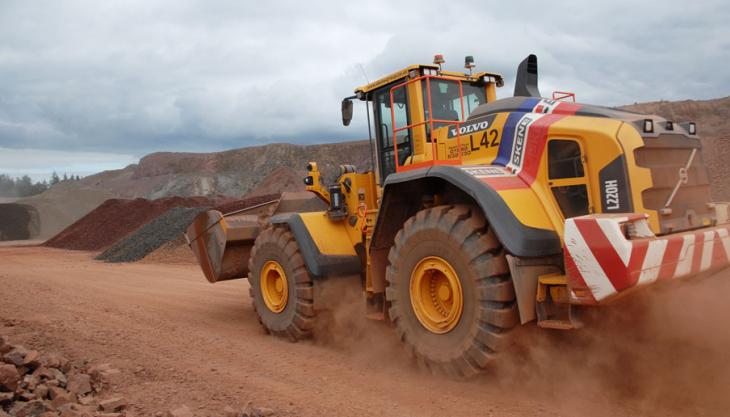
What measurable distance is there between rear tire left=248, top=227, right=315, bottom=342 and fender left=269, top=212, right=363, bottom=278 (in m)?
0.12

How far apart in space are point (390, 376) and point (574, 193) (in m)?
2.16

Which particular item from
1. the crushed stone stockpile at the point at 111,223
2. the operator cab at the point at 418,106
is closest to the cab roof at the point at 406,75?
the operator cab at the point at 418,106

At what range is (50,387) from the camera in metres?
4.39

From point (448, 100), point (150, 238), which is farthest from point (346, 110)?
point (150, 238)

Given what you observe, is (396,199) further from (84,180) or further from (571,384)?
(84,180)

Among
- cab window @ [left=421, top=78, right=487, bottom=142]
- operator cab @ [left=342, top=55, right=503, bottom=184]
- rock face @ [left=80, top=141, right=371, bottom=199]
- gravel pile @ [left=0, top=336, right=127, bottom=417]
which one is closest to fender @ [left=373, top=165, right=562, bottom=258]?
operator cab @ [left=342, top=55, right=503, bottom=184]

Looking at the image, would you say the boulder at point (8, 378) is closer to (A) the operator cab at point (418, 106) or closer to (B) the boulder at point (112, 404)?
(B) the boulder at point (112, 404)

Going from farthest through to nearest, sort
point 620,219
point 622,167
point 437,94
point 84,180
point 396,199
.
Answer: point 84,180 → point 437,94 → point 396,199 → point 622,167 → point 620,219

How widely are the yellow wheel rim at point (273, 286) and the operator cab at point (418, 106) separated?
1601 mm

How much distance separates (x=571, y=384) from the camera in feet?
15.2

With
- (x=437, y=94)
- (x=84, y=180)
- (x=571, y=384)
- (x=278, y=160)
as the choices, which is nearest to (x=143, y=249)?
(x=437, y=94)

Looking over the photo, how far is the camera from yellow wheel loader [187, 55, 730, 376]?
4086 millimetres

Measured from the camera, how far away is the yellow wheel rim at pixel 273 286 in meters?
6.93

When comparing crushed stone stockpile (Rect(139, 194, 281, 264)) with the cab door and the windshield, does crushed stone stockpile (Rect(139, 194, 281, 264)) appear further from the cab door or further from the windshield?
the cab door
